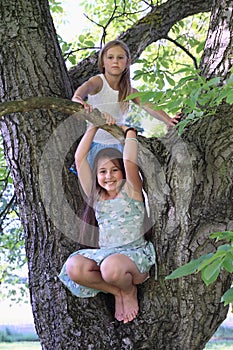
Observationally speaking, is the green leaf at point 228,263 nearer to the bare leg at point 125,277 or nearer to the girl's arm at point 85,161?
the bare leg at point 125,277

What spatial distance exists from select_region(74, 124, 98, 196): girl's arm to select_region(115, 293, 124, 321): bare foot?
52cm

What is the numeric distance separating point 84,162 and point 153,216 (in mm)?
434

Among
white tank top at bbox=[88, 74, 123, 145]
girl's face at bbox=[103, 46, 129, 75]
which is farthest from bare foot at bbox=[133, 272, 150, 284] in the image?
girl's face at bbox=[103, 46, 129, 75]

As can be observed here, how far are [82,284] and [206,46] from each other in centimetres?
135

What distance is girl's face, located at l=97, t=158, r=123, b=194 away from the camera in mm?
2609

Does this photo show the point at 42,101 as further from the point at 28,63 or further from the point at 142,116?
the point at 142,116

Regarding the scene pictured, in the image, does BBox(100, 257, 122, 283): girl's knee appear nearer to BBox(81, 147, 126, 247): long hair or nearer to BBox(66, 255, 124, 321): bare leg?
BBox(66, 255, 124, 321): bare leg

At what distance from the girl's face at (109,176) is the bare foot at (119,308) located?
0.50m

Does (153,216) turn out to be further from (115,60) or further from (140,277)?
(115,60)

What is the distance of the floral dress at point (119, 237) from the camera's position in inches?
94.7

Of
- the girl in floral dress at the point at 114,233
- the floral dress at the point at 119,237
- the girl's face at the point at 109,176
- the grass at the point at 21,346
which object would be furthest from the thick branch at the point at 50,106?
the grass at the point at 21,346

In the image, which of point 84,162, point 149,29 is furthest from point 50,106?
point 149,29

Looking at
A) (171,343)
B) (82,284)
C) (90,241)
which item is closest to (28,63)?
(90,241)

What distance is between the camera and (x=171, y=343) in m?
2.34
